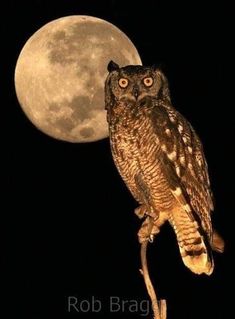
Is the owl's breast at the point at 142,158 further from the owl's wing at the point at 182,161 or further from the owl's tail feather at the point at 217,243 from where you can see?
the owl's tail feather at the point at 217,243

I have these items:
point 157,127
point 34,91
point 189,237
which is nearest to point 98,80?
point 34,91

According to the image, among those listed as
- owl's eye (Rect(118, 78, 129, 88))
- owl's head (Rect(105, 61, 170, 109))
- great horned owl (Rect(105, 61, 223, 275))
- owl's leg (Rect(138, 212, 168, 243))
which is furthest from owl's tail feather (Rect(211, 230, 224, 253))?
owl's eye (Rect(118, 78, 129, 88))

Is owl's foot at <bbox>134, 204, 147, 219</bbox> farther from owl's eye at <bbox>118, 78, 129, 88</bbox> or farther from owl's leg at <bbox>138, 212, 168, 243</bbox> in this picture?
owl's eye at <bbox>118, 78, 129, 88</bbox>

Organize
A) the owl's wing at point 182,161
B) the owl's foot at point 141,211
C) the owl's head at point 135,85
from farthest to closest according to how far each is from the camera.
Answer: the owl's foot at point 141,211
the owl's head at point 135,85
the owl's wing at point 182,161

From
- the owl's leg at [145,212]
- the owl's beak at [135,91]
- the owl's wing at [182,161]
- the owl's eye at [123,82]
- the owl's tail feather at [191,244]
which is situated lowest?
the owl's tail feather at [191,244]

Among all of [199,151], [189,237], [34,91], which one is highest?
[34,91]

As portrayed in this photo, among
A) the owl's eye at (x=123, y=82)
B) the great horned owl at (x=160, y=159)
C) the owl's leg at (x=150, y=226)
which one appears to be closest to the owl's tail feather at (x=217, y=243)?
the great horned owl at (x=160, y=159)

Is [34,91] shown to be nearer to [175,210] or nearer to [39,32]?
[39,32]

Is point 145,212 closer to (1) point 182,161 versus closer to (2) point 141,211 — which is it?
(2) point 141,211
